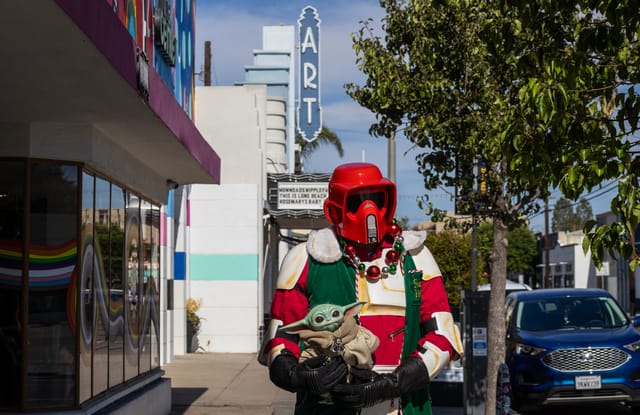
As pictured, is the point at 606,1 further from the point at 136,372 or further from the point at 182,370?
the point at 182,370

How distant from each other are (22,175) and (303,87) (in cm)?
2960

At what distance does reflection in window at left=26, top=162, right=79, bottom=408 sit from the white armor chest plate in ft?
15.5

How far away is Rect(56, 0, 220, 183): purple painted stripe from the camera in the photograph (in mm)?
5344

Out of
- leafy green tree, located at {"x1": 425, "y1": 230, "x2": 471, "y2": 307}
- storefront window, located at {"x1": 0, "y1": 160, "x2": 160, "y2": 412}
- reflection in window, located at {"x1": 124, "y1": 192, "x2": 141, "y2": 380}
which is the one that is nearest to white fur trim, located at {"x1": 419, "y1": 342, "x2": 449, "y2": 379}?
storefront window, located at {"x1": 0, "y1": 160, "x2": 160, "y2": 412}

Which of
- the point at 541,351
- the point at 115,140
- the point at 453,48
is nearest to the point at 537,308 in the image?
the point at 541,351

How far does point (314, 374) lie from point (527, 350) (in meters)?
9.83

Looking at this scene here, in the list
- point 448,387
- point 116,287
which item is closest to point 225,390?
point 448,387

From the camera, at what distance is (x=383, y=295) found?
4441 millimetres

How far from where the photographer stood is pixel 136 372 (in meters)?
11.4

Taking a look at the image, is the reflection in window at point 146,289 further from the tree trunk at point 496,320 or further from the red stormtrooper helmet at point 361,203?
the red stormtrooper helmet at point 361,203

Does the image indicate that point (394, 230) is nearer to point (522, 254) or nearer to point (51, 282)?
point (51, 282)

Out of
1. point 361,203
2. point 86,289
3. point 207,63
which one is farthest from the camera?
point 207,63

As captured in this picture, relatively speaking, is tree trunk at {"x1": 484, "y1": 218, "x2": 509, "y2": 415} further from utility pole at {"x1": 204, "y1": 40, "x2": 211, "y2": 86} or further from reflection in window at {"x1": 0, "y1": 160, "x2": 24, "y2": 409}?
utility pole at {"x1": 204, "y1": 40, "x2": 211, "y2": 86}

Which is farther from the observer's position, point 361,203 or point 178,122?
point 178,122
